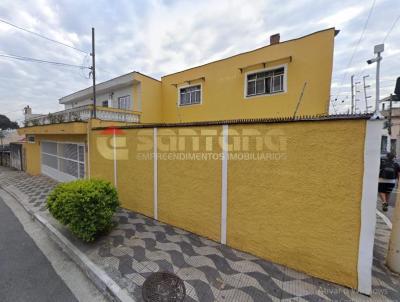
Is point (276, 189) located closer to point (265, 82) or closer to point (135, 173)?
point (135, 173)

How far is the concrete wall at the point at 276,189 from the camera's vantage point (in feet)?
8.71

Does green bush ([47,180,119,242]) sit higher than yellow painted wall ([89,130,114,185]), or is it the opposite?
yellow painted wall ([89,130,114,185])

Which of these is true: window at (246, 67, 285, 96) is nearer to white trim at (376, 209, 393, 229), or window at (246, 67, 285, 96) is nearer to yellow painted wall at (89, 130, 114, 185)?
white trim at (376, 209, 393, 229)

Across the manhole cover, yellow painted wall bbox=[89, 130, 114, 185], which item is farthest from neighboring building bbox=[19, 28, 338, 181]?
the manhole cover

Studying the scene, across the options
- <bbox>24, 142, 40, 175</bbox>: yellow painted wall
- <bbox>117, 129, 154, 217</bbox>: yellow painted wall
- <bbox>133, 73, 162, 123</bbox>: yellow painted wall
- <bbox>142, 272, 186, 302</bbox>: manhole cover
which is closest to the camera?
<bbox>142, 272, 186, 302</bbox>: manhole cover

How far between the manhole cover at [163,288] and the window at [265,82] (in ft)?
26.8

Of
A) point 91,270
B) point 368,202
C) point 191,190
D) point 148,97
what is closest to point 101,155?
point 191,190

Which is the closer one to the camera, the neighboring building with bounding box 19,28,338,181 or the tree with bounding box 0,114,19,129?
the neighboring building with bounding box 19,28,338,181

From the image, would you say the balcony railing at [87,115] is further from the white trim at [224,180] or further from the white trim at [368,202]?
the white trim at [368,202]

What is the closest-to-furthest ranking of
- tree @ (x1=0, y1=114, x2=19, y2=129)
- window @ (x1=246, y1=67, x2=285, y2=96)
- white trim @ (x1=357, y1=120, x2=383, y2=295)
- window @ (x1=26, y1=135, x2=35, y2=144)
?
white trim @ (x1=357, y1=120, x2=383, y2=295) → window @ (x1=246, y1=67, x2=285, y2=96) → window @ (x1=26, y1=135, x2=35, y2=144) → tree @ (x1=0, y1=114, x2=19, y2=129)

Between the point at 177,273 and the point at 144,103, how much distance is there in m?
10.3

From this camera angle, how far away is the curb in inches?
104

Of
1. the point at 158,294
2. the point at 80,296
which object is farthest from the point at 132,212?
the point at 158,294

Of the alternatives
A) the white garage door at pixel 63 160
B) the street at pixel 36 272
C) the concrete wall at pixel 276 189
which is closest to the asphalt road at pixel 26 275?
the street at pixel 36 272
